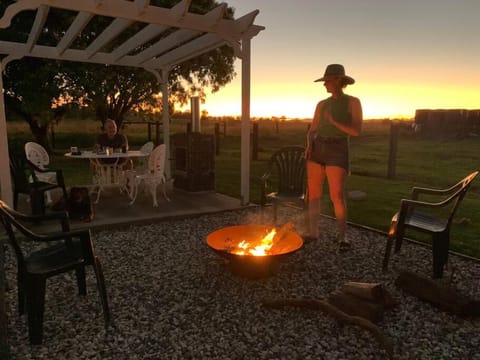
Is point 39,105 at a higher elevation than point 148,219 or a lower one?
higher

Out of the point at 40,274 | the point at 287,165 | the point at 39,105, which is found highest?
the point at 39,105

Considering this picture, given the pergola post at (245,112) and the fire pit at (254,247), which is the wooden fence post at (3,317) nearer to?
the fire pit at (254,247)

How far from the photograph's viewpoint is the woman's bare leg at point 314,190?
3.94 meters

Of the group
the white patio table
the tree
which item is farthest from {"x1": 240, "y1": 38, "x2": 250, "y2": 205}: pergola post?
the tree

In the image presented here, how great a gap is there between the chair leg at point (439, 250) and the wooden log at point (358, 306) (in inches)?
38.8

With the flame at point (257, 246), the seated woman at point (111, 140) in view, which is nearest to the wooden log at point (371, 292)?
the flame at point (257, 246)

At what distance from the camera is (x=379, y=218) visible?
539 cm

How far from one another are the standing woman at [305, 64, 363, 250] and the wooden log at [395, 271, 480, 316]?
0.97 m

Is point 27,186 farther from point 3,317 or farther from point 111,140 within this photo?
point 3,317

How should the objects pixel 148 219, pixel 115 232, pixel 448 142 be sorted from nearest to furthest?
1. pixel 115 232
2. pixel 148 219
3. pixel 448 142

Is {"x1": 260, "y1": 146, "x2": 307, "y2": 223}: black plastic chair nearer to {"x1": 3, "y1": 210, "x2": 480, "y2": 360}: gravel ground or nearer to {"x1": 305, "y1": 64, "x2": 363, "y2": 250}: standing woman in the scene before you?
{"x1": 305, "y1": 64, "x2": 363, "y2": 250}: standing woman

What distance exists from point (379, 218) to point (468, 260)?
1.71m

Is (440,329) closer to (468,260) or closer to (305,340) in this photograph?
(305,340)

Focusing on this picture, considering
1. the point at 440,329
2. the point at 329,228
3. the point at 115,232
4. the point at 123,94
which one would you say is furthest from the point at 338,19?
the point at 123,94
